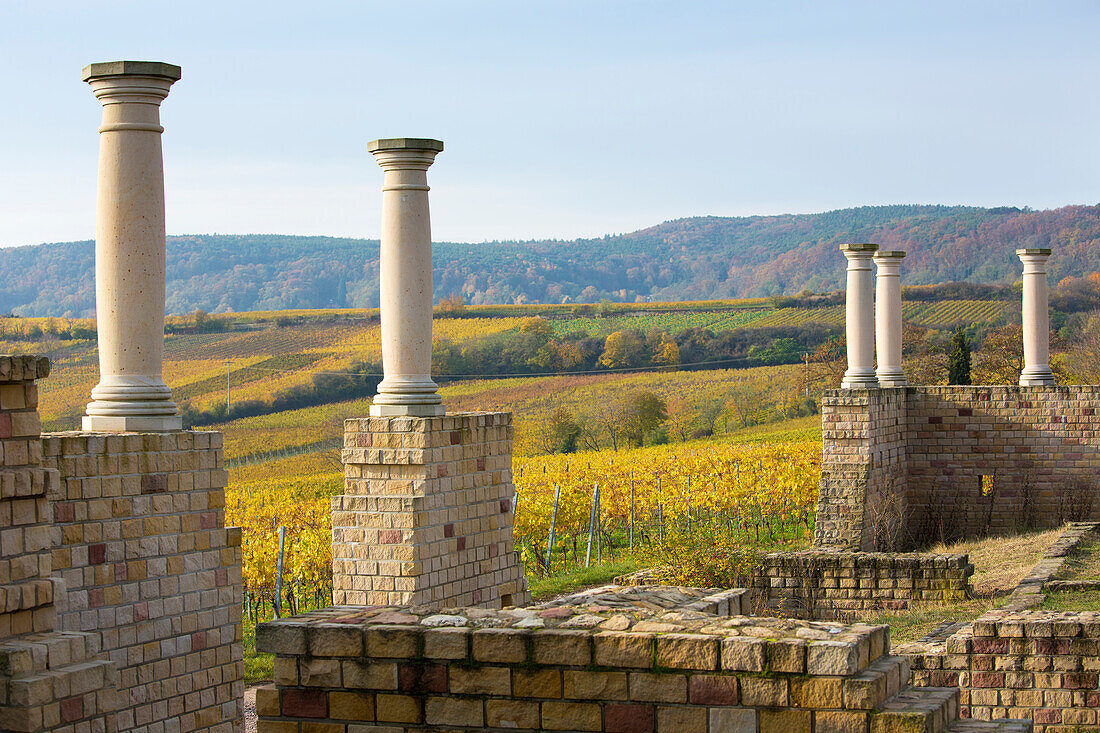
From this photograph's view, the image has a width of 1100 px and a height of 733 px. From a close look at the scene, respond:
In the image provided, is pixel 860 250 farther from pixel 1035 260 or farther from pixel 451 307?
pixel 451 307

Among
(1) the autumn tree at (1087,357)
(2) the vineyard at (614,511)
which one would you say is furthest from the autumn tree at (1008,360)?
(2) the vineyard at (614,511)

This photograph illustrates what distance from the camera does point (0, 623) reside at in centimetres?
610

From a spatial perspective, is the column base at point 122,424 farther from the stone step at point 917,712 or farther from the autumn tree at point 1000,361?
the autumn tree at point 1000,361

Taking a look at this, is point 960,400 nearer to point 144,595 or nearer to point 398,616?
point 144,595

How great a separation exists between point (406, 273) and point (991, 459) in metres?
12.2

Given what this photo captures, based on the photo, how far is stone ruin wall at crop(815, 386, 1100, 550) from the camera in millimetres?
18547

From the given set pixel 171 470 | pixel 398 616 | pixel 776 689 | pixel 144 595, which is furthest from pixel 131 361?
pixel 776 689

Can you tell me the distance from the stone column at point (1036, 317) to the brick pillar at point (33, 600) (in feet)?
54.5

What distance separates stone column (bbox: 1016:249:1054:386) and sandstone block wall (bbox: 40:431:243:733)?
47.8 ft

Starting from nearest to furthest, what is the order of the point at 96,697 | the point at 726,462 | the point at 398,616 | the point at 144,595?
the point at 398,616 < the point at 96,697 < the point at 144,595 < the point at 726,462

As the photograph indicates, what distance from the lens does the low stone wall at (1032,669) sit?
27.7 ft

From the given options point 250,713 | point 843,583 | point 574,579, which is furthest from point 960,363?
point 250,713

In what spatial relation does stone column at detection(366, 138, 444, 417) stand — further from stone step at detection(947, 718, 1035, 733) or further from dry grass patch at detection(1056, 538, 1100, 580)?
dry grass patch at detection(1056, 538, 1100, 580)

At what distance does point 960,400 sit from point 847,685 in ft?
49.8
